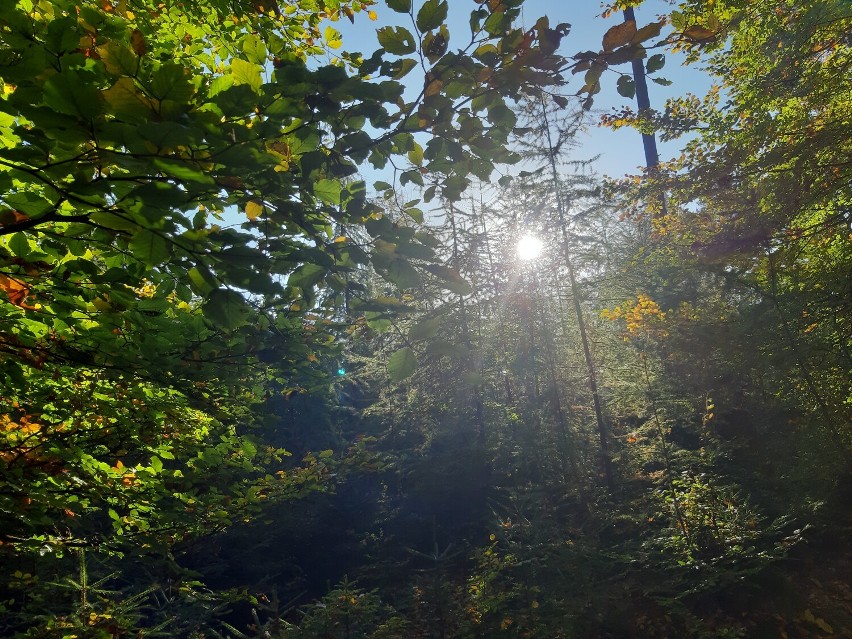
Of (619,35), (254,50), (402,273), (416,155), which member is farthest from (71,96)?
(619,35)

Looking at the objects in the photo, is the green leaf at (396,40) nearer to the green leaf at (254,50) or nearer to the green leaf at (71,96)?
the green leaf at (254,50)

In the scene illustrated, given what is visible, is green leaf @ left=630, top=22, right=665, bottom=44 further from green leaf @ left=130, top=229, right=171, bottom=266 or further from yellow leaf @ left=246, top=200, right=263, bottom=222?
green leaf @ left=130, top=229, right=171, bottom=266

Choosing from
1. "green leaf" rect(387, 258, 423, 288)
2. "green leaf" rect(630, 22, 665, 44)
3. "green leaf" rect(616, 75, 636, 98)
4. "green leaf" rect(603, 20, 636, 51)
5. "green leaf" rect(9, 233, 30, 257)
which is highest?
"green leaf" rect(616, 75, 636, 98)

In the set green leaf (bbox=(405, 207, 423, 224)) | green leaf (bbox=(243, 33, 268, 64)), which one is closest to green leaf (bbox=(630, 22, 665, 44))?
green leaf (bbox=(405, 207, 423, 224))

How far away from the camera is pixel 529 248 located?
41.9 ft

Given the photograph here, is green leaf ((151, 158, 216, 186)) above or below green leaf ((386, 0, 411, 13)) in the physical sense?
below

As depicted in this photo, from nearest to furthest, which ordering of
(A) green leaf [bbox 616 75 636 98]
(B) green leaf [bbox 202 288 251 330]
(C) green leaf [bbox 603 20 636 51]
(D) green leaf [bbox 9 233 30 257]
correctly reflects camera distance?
1. (B) green leaf [bbox 202 288 251 330]
2. (C) green leaf [bbox 603 20 636 51]
3. (D) green leaf [bbox 9 233 30 257]
4. (A) green leaf [bbox 616 75 636 98]

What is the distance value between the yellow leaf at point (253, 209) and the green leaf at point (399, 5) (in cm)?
71

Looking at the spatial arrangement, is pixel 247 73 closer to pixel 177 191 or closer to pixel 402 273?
pixel 177 191

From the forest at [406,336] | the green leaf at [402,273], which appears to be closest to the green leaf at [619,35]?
the forest at [406,336]

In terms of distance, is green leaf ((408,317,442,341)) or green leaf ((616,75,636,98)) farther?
green leaf ((616,75,636,98))

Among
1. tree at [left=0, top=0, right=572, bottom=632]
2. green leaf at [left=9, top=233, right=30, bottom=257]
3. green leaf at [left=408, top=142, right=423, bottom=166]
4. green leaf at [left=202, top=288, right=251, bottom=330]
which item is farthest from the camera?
green leaf at [left=408, top=142, right=423, bottom=166]

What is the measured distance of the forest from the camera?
1.41 m

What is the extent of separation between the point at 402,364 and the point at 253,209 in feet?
2.23
